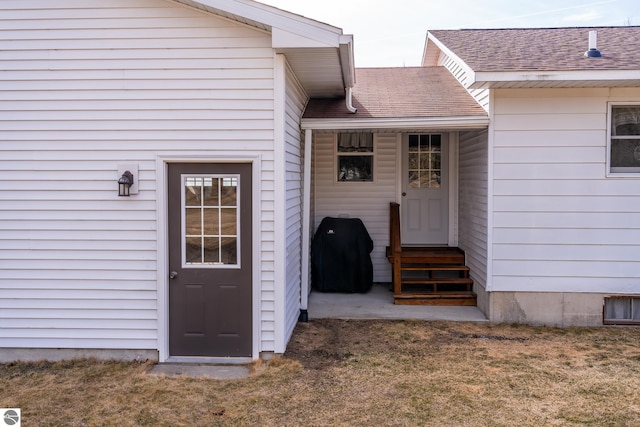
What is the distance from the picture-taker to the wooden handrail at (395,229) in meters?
7.73

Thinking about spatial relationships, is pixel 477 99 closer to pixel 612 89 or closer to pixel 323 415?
pixel 612 89

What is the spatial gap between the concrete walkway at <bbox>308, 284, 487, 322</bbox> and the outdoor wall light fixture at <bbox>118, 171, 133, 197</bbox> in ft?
9.47

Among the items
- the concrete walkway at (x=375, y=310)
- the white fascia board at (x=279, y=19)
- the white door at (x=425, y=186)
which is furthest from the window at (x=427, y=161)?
the white fascia board at (x=279, y=19)

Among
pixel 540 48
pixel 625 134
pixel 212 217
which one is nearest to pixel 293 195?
pixel 212 217

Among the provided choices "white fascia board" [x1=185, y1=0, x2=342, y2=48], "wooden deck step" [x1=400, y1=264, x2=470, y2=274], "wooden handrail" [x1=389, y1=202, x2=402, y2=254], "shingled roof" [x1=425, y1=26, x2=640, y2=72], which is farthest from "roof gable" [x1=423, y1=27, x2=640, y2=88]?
"wooden deck step" [x1=400, y1=264, x2=470, y2=274]

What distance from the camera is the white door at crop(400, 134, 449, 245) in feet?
29.8

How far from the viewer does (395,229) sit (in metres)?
8.02

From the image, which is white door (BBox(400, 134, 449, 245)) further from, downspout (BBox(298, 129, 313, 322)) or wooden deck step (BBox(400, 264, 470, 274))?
downspout (BBox(298, 129, 313, 322))

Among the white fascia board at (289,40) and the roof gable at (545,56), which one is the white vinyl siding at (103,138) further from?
the roof gable at (545,56)

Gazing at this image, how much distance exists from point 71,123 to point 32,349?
2327 mm

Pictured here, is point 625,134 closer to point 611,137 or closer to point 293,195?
point 611,137

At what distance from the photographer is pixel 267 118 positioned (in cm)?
532

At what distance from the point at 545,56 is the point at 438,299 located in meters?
3.48

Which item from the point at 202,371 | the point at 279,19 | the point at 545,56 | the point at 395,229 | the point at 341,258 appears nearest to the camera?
the point at 279,19
